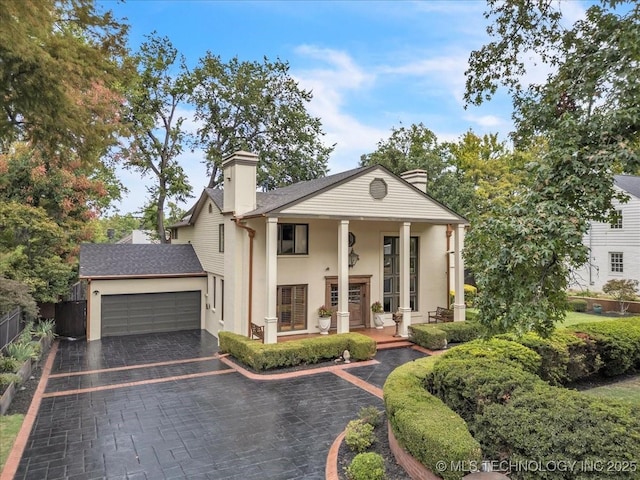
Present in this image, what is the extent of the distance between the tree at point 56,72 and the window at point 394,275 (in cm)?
1252

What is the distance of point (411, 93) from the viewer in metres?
14.8

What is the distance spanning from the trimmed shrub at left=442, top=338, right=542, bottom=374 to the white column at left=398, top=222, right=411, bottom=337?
6.85 m

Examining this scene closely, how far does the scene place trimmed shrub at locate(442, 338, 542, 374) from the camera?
8.27 m

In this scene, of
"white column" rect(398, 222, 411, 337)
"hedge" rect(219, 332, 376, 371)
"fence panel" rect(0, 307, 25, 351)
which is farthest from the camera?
"white column" rect(398, 222, 411, 337)

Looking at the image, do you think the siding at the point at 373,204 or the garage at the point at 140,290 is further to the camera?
the garage at the point at 140,290

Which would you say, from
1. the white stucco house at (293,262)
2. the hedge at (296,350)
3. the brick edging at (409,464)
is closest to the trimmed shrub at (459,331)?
the white stucco house at (293,262)

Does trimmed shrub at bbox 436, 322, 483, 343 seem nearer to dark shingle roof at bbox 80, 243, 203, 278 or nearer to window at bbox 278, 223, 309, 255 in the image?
window at bbox 278, 223, 309, 255

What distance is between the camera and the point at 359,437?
689 centimetres

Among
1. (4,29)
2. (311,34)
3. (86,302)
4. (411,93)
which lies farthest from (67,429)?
(411,93)

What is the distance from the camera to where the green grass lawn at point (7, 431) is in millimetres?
7016

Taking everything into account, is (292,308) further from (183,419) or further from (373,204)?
(183,419)

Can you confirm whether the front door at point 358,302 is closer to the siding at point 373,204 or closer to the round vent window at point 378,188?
the siding at point 373,204

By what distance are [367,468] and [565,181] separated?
4880mm

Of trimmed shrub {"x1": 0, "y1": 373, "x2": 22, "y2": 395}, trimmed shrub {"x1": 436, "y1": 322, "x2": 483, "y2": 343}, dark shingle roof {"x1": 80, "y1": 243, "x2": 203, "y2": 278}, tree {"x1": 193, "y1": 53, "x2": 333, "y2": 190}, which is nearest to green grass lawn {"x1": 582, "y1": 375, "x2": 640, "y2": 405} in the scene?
trimmed shrub {"x1": 436, "y1": 322, "x2": 483, "y2": 343}
